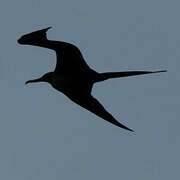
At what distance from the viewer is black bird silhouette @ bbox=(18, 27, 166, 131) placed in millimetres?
15836

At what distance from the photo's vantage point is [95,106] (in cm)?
1686

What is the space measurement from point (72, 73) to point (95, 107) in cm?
101

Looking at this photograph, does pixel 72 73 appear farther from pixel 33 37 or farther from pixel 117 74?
pixel 33 37

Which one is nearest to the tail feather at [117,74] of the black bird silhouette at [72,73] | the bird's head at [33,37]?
the black bird silhouette at [72,73]

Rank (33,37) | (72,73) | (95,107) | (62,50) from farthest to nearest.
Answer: (95,107)
(72,73)
(33,37)
(62,50)

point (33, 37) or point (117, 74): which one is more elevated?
point (33, 37)

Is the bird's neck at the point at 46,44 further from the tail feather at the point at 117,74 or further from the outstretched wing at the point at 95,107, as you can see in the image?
the outstretched wing at the point at 95,107

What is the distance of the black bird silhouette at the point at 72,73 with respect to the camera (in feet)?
52.0

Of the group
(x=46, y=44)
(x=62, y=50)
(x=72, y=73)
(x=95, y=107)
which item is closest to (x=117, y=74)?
(x=72, y=73)

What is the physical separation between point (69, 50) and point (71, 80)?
2.20 feet

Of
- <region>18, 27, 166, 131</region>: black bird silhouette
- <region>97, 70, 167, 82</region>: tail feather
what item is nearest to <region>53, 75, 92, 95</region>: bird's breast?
<region>18, 27, 166, 131</region>: black bird silhouette

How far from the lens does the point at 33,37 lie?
16000 millimetres

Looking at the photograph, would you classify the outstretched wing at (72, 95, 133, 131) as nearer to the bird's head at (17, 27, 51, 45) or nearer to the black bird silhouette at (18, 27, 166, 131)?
the black bird silhouette at (18, 27, 166, 131)

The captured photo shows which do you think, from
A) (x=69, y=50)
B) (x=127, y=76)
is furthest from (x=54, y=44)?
(x=127, y=76)
